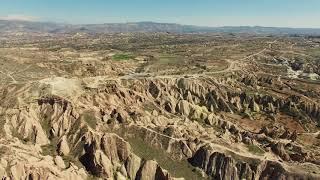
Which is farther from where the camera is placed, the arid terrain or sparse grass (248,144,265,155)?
sparse grass (248,144,265,155)

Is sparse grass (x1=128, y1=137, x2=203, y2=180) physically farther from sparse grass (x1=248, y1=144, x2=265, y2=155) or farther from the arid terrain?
sparse grass (x1=248, y1=144, x2=265, y2=155)

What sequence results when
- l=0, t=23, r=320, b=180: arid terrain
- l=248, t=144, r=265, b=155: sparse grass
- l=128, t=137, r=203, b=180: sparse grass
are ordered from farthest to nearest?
l=248, t=144, r=265, b=155: sparse grass, l=128, t=137, r=203, b=180: sparse grass, l=0, t=23, r=320, b=180: arid terrain

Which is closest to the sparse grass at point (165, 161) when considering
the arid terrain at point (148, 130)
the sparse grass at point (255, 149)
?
the arid terrain at point (148, 130)

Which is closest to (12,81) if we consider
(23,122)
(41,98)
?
(41,98)

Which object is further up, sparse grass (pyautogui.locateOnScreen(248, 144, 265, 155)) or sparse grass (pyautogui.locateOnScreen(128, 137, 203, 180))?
sparse grass (pyautogui.locateOnScreen(248, 144, 265, 155))

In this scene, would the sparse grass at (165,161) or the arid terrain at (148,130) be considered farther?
the sparse grass at (165,161)

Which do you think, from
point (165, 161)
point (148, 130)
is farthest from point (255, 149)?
point (148, 130)

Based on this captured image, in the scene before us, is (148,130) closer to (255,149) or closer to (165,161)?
(165,161)

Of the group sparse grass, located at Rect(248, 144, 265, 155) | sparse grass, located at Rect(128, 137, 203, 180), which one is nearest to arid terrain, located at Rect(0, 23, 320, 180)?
sparse grass, located at Rect(248, 144, 265, 155)

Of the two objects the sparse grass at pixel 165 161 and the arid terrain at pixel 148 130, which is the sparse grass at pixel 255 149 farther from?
the sparse grass at pixel 165 161

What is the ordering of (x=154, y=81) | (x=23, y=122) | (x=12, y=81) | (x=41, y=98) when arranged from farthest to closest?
(x=154, y=81) < (x=12, y=81) < (x=41, y=98) < (x=23, y=122)

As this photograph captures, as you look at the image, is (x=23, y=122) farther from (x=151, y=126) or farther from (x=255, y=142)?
(x=255, y=142)
